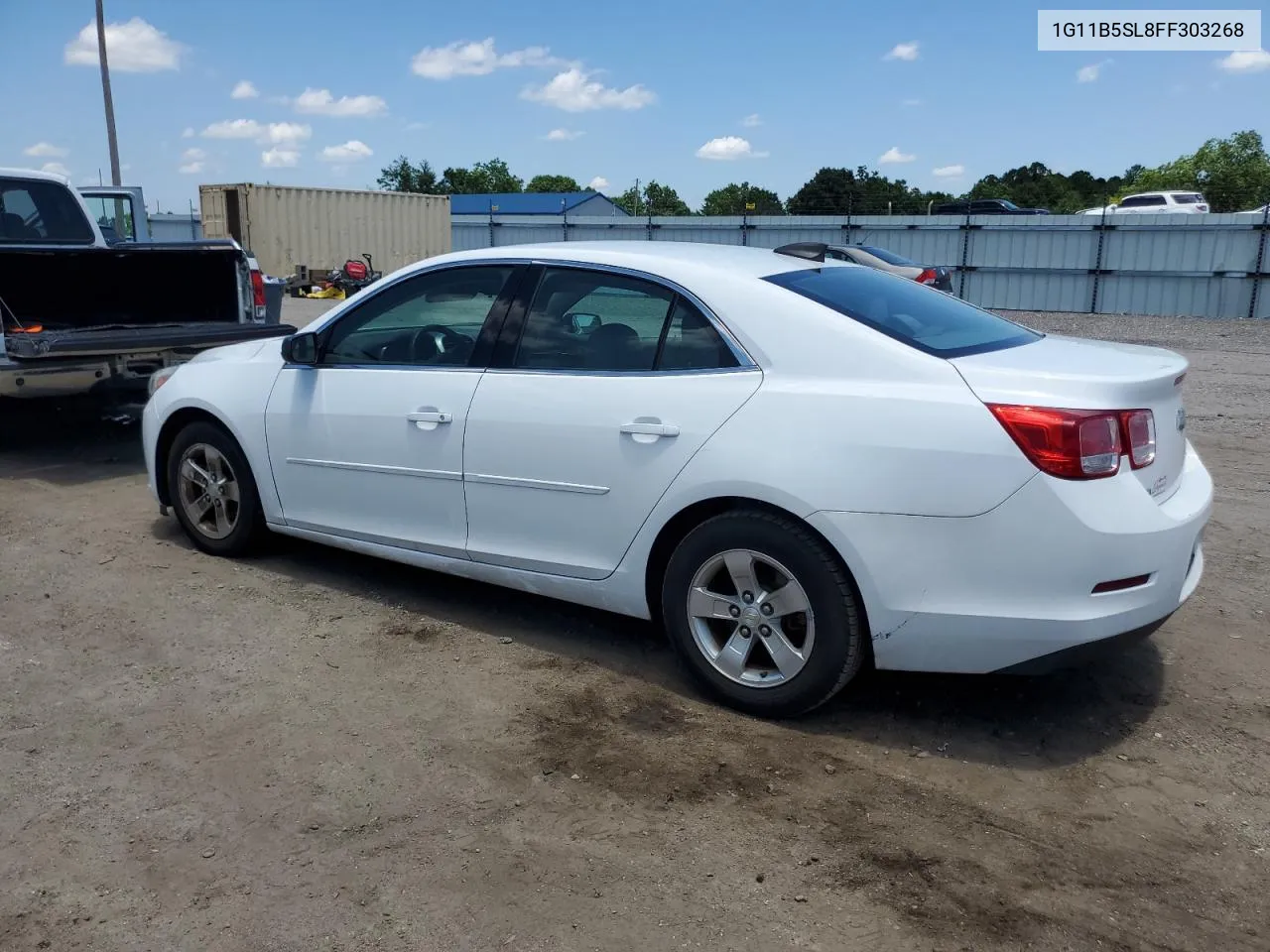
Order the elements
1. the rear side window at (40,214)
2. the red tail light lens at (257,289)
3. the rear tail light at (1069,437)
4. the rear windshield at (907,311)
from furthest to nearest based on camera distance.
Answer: the rear side window at (40,214)
the red tail light lens at (257,289)
the rear windshield at (907,311)
the rear tail light at (1069,437)

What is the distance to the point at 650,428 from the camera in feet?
12.6

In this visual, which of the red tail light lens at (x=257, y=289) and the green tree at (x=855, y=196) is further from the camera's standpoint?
the green tree at (x=855, y=196)

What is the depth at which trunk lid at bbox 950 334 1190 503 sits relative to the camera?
3332mm

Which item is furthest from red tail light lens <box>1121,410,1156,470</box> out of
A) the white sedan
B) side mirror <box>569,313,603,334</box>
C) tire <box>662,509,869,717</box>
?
side mirror <box>569,313,603,334</box>

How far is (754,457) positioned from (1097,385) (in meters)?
1.08

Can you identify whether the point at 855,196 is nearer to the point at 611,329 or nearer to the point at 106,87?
the point at 106,87

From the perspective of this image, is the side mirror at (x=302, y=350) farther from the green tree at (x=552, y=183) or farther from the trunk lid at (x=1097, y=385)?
the green tree at (x=552, y=183)

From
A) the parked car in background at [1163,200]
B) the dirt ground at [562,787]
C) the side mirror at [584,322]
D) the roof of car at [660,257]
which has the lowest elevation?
the dirt ground at [562,787]

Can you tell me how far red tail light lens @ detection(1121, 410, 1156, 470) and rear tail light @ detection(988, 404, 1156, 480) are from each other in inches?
1.3

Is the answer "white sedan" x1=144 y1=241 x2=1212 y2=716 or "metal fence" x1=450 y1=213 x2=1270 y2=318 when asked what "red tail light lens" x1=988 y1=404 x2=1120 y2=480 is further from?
"metal fence" x1=450 y1=213 x2=1270 y2=318

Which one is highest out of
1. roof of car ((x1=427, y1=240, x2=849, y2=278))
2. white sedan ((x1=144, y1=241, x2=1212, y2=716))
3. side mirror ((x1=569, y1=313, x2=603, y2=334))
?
roof of car ((x1=427, y1=240, x2=849, y2=278))

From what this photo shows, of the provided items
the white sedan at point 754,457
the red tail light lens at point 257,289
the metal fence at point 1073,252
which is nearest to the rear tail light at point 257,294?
the red tail light lens at point 257,289

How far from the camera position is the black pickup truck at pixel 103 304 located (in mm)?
7203

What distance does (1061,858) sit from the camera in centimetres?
299
